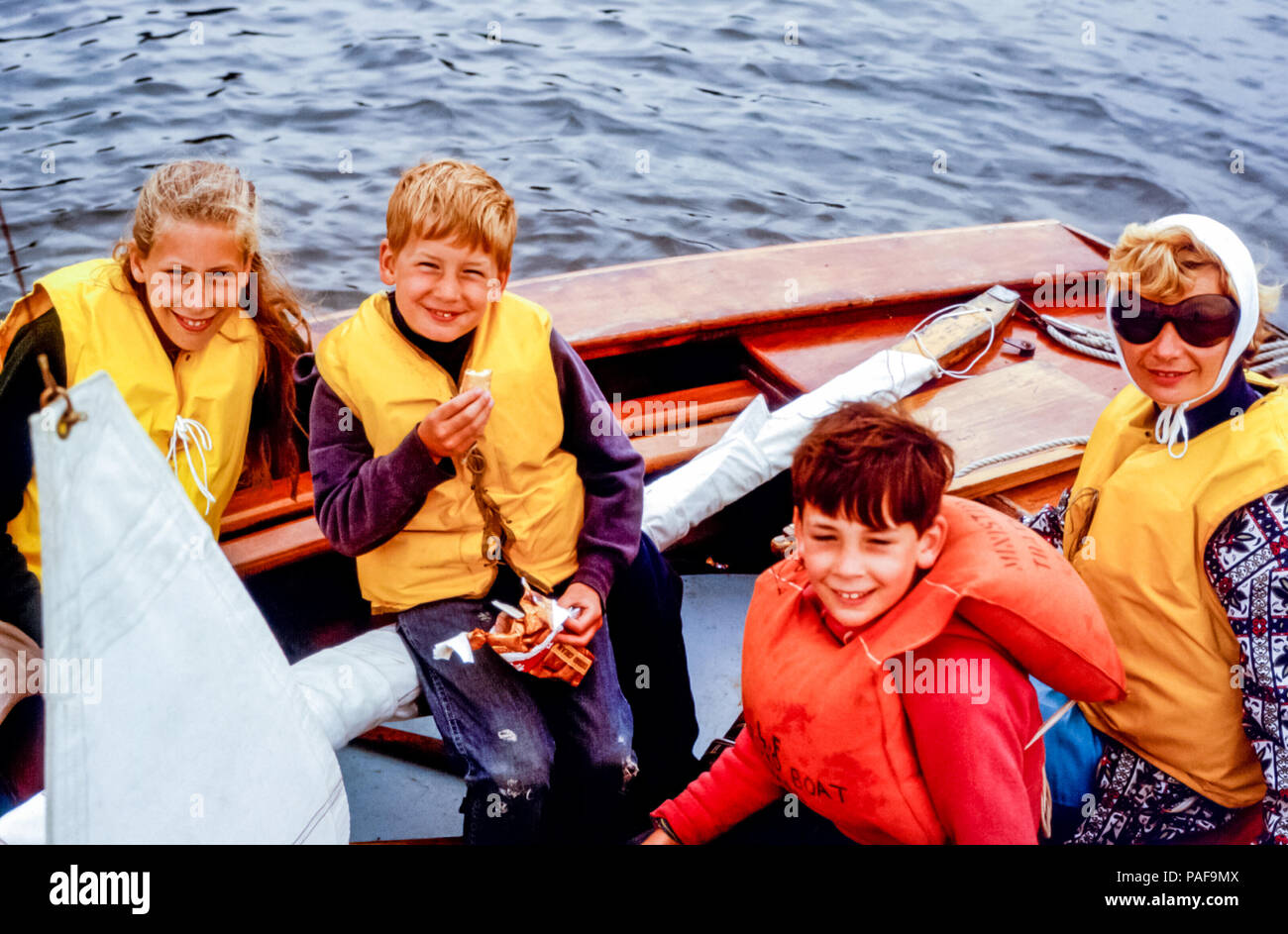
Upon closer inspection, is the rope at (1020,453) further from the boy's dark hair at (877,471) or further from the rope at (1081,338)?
the boy's dark hair at (877,471)

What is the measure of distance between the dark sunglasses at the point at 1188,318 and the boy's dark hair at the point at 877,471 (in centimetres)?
42

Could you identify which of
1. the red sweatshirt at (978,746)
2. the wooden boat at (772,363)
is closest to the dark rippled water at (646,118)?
the wooden boat at (772,363)

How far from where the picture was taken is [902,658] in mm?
1470

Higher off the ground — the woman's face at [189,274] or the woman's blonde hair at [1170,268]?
the woman's blonde hair at [1170,268]

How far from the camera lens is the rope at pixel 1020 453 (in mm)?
2638

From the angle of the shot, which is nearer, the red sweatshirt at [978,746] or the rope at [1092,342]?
the red sweatshirt at [978,746]

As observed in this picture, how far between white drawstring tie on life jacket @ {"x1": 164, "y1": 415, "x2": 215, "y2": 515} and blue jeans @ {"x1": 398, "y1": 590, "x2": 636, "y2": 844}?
43 centimetres

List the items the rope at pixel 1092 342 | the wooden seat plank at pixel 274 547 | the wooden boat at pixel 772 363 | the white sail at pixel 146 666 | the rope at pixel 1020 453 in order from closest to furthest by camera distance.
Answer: the white sail at pixel 146 666 → the wooden seat plank at pixel 274 547 → the wooden boat at pixel 772 363 → the rope at pixel 1020 453 → the rope at pixel 1092 342

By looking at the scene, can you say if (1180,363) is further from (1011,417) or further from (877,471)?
(1011,417)

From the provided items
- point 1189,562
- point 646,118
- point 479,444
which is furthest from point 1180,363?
point 646,118

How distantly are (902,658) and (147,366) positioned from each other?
1.34 metres
